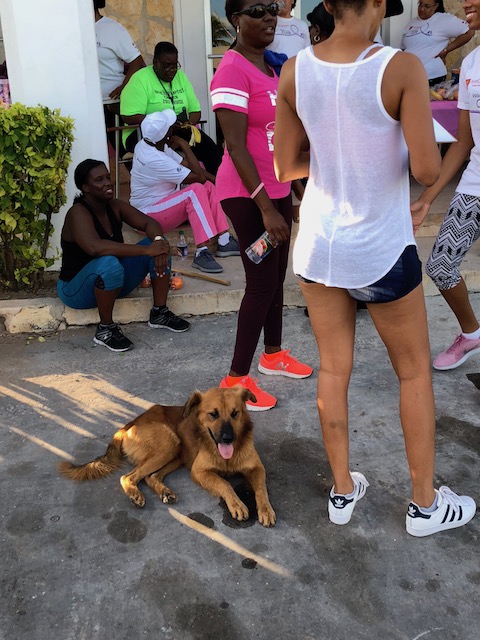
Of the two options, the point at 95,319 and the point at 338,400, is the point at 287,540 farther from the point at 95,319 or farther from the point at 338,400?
the point at 95,319

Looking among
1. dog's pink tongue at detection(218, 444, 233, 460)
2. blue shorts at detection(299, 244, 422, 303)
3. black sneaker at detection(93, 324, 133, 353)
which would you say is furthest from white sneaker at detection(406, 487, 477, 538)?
black sneaker at detection(93, 324, 133, 353)

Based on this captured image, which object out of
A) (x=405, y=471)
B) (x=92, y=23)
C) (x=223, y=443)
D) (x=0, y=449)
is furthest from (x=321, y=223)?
(x=92, y=23)

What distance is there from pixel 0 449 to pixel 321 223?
226 cm

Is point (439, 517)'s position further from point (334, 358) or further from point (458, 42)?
point (458, 42)

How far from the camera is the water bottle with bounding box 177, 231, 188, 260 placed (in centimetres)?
621

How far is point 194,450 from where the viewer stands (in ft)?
10.7

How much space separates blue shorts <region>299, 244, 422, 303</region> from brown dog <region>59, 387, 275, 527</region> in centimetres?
109

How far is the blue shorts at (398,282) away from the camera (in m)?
2.32

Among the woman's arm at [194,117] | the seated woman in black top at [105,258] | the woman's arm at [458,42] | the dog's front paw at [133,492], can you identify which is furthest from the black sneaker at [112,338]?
the woman's arm at [458,42]

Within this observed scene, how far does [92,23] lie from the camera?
5320mm

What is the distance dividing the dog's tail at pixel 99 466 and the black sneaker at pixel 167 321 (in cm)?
174

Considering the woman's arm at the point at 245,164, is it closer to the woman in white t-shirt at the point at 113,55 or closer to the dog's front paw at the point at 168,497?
the dog's front paw at the point at 168,497

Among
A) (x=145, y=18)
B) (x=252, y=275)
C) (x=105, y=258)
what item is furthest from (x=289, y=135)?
(x=145, y=18)

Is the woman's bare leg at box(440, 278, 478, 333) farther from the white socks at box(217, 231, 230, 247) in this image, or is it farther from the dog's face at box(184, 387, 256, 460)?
the white socks at box(217, 231, 230, 247)
